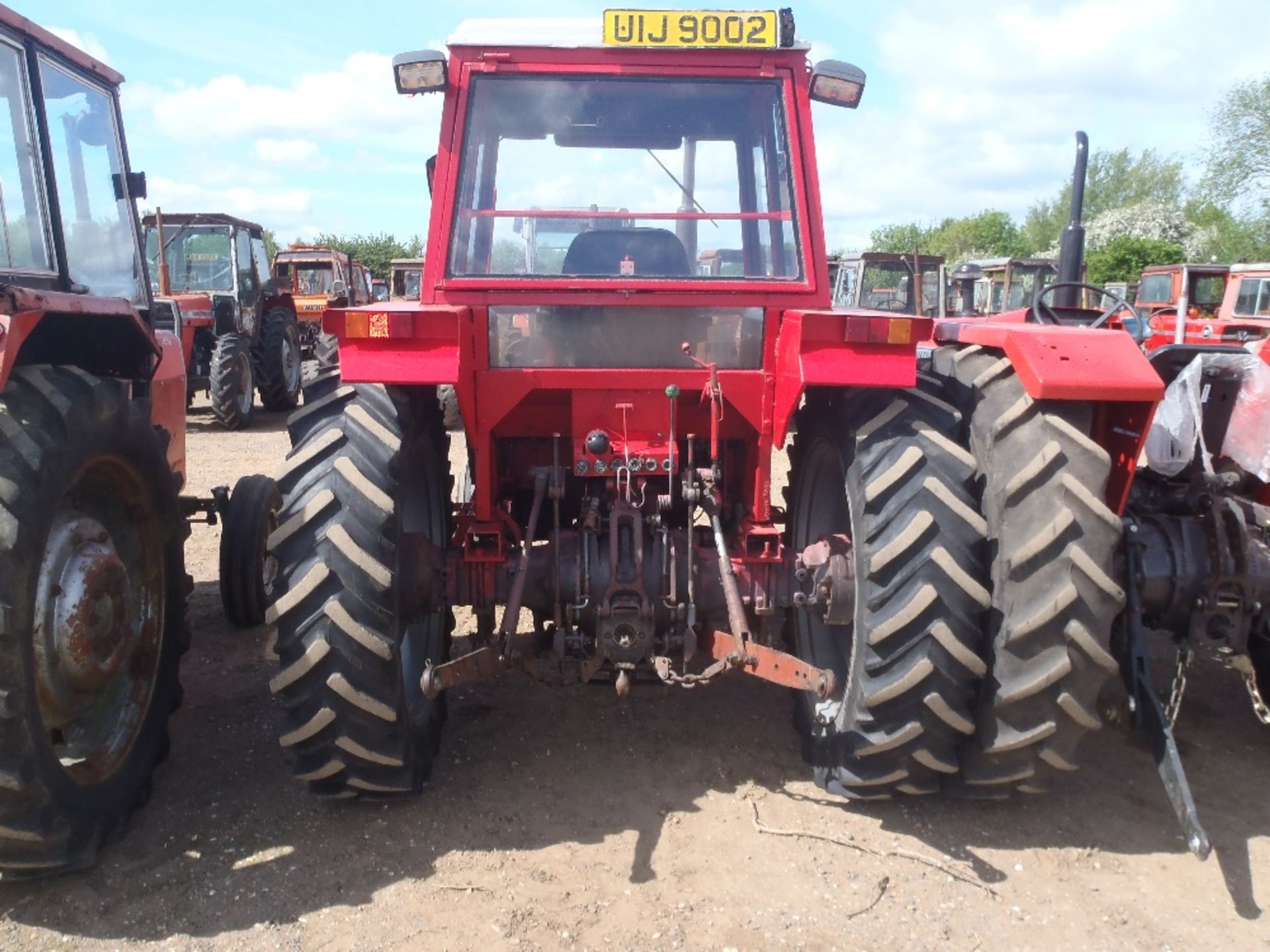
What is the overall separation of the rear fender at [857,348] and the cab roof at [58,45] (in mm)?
2752

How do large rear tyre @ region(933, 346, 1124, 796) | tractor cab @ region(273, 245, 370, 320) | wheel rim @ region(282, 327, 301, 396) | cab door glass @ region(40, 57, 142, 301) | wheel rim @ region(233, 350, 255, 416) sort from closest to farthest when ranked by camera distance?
1. large rear tyre @ region(933, 346, 1124, 796)
2. cab door glass @ region(40, 57, 142, 301)
3. wheel rim @ region(233, 350, 255, 416)
4. wheel rim @ region(282, 327, 301, 396)
5. tractor cab @ region(273, 245, 370, 320)

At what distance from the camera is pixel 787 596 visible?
3244 millimetres

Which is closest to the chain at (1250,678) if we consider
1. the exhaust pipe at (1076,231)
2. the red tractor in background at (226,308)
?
the exhaust pipe at (1076,231)

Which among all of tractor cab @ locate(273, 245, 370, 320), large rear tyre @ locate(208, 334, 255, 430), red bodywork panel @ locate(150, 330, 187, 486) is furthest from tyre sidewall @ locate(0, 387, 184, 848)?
tractor cab @ locate(273, 245, 370, 320)

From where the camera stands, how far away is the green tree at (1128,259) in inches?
1037

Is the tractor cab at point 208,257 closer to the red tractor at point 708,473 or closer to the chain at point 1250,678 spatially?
the red tractor at point 708,473

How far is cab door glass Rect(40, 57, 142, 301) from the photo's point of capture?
11.8ft

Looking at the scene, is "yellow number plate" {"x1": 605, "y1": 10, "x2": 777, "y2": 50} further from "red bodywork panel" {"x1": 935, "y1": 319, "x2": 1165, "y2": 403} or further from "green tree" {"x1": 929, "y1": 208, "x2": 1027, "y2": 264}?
"green tree" {"x1": 929, "y1": 208, "x2": 1027, "y2": 264}

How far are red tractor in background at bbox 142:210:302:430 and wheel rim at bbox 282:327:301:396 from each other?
3 cm

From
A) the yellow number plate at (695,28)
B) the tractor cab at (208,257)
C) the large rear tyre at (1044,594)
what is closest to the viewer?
the large rear tyre at (1044,594)

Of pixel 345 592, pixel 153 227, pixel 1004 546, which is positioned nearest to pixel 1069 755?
pixel 1004 546

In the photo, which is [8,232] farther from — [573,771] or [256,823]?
[573,771]

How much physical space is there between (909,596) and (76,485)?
2425mm

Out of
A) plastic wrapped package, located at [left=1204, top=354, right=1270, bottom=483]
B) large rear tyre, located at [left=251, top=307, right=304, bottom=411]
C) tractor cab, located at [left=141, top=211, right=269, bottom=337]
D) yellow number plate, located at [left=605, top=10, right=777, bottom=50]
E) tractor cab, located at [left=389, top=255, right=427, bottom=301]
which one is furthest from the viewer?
large rear tyre, located at [left=251, top=307, right=304, bottom=411]
